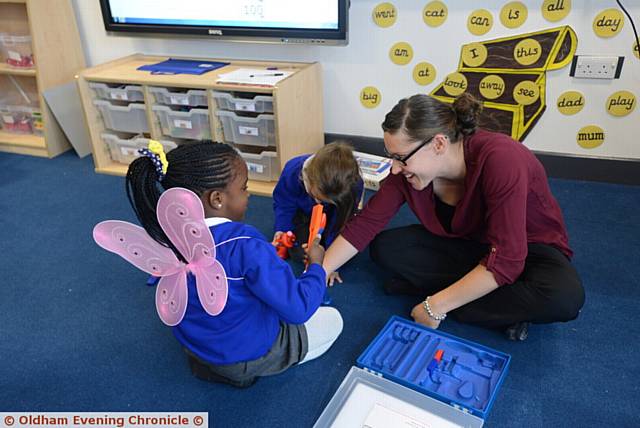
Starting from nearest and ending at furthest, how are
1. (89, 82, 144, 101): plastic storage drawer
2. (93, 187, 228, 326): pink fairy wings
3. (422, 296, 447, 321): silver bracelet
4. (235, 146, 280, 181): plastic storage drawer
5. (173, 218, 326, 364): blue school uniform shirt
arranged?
(93, 187, 228, 326): pink fairy wings < (173, 218, 326, 364): blue school uniform shirt < (422, 296, 447, 321): silver bracelet < (235, 146, 280, 181): plastic storage drawer < (89, 82, 144, 101): plastic storage drawer

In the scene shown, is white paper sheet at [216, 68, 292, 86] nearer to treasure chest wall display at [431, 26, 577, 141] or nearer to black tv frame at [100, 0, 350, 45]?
black tv frame at [100, 0, 350, 45]

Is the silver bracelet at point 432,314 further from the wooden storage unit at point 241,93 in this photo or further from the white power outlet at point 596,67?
the white power outlet at point 596,67

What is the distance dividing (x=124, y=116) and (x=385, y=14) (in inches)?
52.2

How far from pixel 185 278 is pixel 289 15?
153cm

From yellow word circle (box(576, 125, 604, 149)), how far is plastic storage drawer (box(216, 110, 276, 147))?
4.31ft

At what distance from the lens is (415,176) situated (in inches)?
50.4

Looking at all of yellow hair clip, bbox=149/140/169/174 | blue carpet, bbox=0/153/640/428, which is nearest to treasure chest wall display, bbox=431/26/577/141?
blue carpet, bbox=0/153/640/428

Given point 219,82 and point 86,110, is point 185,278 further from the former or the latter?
point 86,110

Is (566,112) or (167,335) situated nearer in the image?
(167,335)

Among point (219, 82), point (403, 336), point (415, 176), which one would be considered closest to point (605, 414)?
point (403, 336)

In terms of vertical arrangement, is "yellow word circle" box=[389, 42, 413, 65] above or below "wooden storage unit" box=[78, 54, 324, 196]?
above

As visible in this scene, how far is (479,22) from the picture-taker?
2.03m

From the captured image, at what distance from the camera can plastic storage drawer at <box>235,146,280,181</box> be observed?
221 cm

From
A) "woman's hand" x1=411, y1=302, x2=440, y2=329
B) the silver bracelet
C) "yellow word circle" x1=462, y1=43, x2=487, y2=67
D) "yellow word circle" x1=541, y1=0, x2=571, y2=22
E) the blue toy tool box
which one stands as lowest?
the blue toy tool box
